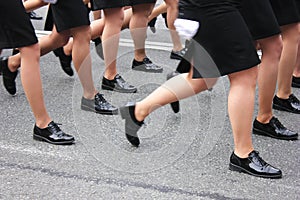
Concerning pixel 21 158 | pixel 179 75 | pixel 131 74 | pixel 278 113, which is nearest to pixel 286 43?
pixel 278 113

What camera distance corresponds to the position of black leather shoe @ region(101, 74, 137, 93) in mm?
5434

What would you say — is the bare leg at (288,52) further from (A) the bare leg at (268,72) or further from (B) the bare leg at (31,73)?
(B) the bare leg at (31,73)

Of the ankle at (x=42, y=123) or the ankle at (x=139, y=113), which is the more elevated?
the ankle at (x=139, y=113)

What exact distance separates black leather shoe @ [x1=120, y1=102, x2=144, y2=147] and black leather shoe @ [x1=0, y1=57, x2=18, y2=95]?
1.35 m

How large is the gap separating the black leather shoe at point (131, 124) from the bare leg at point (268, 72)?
0.87m

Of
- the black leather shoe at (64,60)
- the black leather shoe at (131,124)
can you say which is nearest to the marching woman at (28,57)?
the black leather shoe at (131,124)

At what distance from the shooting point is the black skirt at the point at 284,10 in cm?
455

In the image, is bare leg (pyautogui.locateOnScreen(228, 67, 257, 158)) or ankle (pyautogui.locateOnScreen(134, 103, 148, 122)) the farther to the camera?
ankle (pyautogui.locateOnScreen(134, 103, 148, 122))

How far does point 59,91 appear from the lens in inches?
219

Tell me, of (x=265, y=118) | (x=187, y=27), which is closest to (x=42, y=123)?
(x=187, y=27)

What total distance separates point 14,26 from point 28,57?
0.23 metres

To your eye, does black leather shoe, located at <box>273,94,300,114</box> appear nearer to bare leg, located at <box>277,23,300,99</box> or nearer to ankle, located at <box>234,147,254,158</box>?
bare leg, located at <box>277,23,300,99</box>

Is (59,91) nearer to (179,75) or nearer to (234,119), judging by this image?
(179,75)

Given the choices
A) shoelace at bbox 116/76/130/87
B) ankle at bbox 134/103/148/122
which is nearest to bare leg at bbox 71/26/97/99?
shoelace at bbox 116/76/130/87
